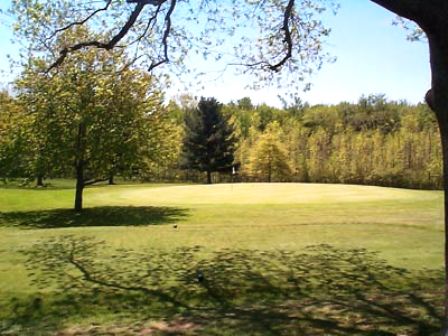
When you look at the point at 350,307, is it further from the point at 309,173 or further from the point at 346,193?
the point at 309,173

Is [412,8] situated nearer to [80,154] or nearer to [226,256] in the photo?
[226,256]

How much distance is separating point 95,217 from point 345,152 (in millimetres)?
50243

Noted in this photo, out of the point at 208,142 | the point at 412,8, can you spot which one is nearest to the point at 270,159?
the point at 208,142

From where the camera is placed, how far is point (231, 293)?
31.4 feet

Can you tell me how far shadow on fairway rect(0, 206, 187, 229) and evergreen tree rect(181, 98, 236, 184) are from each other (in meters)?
41.6

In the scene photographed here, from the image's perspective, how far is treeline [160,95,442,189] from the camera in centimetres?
6812

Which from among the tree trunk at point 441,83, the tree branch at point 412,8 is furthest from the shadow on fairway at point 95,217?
the tree branch at point 412,8

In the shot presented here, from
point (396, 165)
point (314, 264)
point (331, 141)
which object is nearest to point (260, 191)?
point (314, 264)

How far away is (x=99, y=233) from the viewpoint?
16594 millimetres

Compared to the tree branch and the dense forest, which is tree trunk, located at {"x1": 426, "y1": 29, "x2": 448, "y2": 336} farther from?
the dense forest

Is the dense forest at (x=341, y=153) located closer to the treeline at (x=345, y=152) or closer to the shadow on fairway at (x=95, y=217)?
the treeline at (x=345, y=152)

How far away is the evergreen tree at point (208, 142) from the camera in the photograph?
73.1 meters

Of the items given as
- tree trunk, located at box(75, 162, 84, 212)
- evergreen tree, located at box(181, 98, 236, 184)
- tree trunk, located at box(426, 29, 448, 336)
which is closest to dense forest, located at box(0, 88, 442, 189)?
evergreen tree, located at box(181, 98, 236, 184)

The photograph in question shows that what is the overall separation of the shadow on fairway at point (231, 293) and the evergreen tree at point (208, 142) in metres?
59.5
